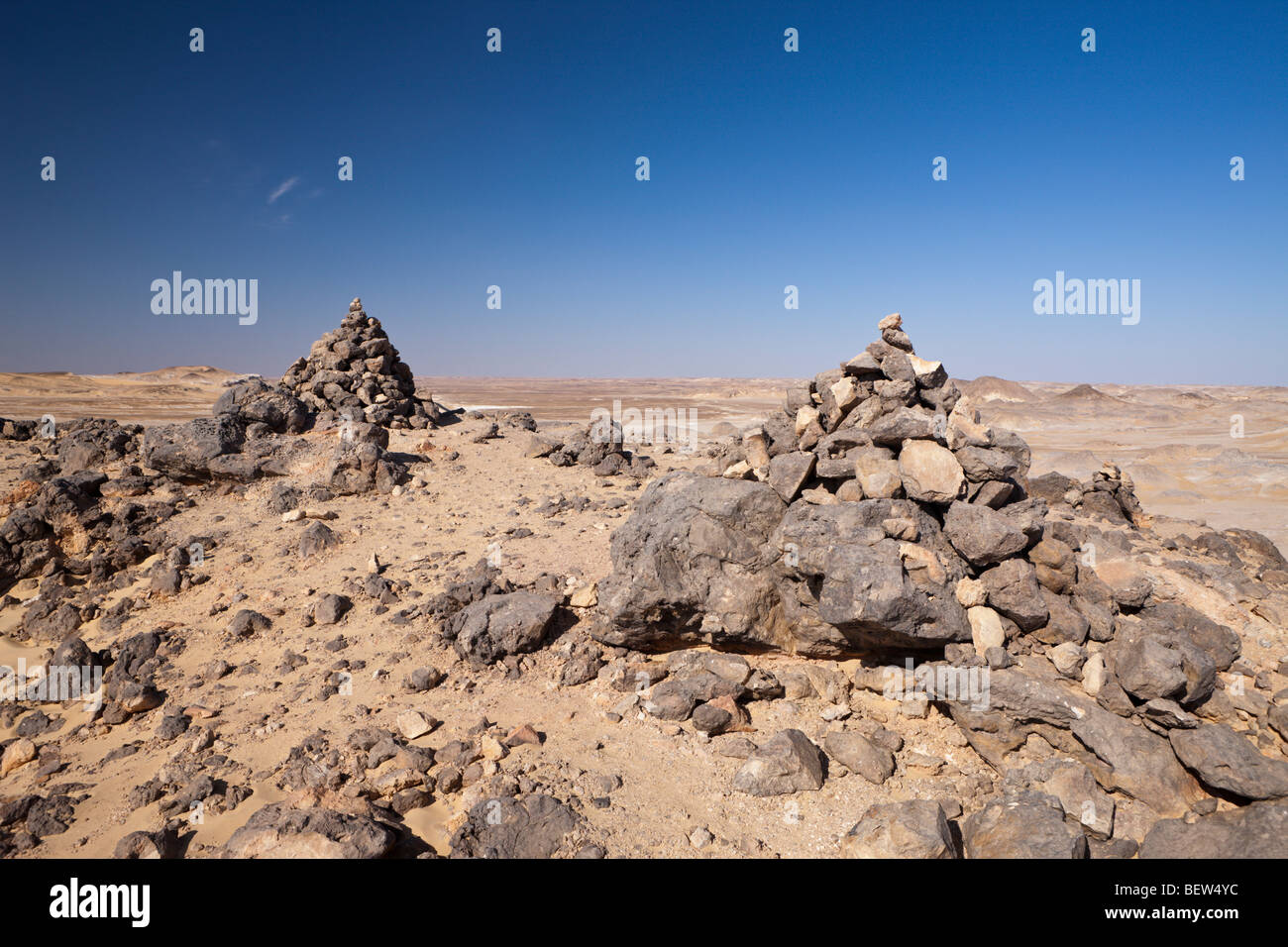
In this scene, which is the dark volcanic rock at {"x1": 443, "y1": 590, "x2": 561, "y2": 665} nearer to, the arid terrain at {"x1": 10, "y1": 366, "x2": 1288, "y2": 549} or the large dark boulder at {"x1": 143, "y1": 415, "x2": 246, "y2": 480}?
the large dark boulder at {"x1": 143, "y1": 415, "x2": 246, "y2": 480}

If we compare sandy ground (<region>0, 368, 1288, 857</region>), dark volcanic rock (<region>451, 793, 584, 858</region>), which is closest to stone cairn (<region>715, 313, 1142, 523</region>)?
sandy ground (<region>0, 368, 1288, 857</region>)

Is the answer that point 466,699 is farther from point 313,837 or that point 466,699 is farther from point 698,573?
point 698,573

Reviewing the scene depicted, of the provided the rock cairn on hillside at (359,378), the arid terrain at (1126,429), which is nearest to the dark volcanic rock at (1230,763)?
the arid terrain at (1126,429)

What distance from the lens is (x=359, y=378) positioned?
59.4 feet

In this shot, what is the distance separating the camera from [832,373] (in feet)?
28.8

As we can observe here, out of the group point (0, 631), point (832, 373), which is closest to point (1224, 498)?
point (832, 373)

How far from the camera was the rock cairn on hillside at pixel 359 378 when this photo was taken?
669 inches

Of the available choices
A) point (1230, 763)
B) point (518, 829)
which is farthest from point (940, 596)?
point (518, 829)

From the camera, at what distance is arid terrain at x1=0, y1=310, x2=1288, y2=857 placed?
4805mm

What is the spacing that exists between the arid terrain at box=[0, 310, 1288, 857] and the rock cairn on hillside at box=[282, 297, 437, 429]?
5285mm

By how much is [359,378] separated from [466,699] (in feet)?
47.2

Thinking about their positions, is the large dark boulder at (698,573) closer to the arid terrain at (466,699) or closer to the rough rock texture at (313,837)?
the arid terrain at (466,699)
